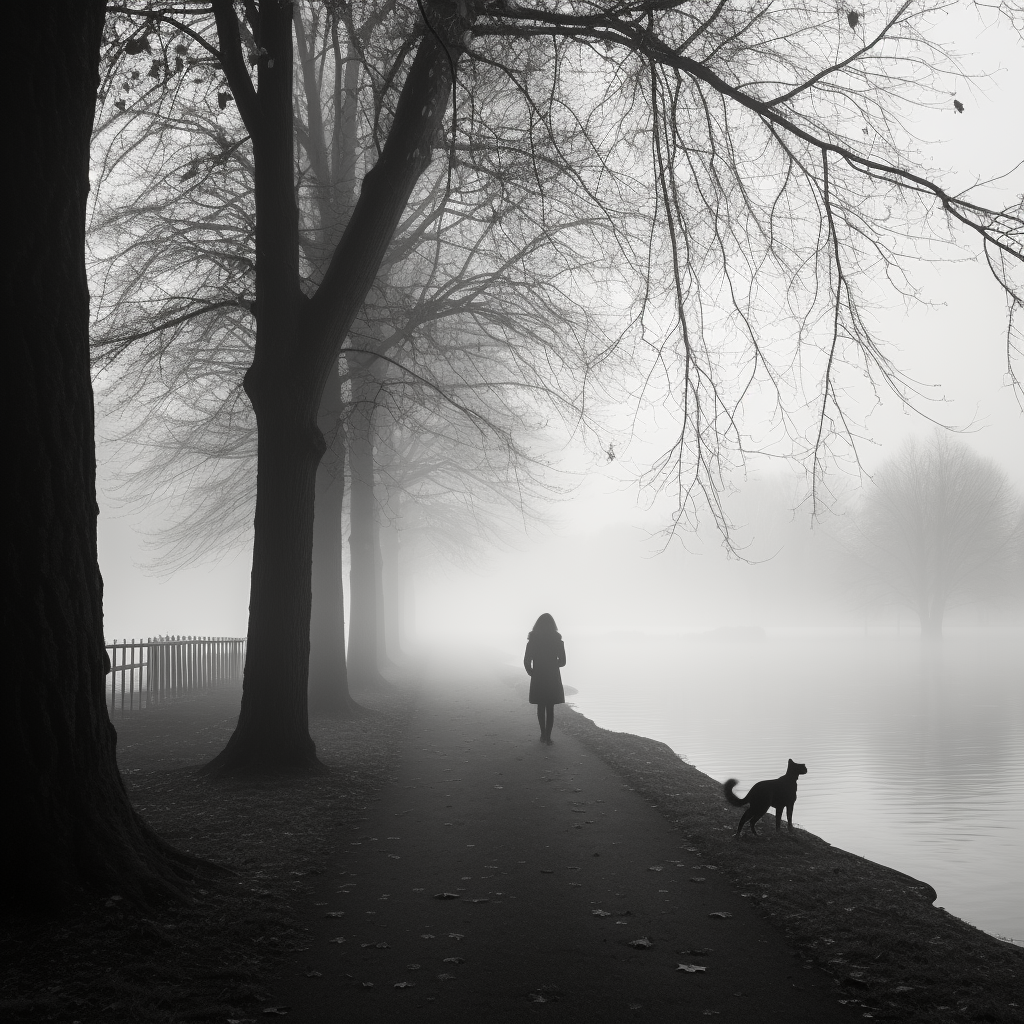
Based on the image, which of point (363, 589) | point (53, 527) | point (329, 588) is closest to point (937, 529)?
point (363, 589)

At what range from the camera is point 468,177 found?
14.4 meters

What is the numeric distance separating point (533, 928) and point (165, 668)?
55.0 feet

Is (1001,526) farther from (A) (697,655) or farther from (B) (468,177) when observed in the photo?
(B) (468,177)

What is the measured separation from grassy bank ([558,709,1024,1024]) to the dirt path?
0.57 ft

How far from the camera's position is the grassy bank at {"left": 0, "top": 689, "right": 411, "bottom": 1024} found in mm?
3895

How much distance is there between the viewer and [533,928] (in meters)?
5.05

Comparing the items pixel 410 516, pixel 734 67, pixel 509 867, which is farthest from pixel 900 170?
pixel 410 516

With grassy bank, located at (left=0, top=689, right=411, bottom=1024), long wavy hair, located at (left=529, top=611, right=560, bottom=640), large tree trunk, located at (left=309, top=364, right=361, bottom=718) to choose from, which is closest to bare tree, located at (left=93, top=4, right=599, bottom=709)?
large tree trunk, located at (left=309, top=364, right=361, bottom=718)

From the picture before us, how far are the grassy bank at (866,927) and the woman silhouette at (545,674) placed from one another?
421 centimetres

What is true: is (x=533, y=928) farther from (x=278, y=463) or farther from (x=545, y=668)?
(x=545, y=668)

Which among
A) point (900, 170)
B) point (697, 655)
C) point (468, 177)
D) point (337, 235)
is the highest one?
point (468, 177)

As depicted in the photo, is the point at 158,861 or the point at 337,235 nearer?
the point at 158,861

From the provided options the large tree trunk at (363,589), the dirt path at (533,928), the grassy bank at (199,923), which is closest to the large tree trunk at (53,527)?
the grassy bank at (199,923)

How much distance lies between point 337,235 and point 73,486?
33.6ft
